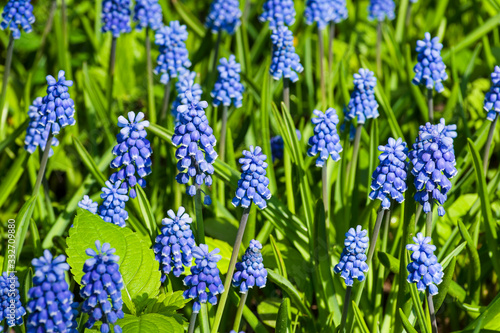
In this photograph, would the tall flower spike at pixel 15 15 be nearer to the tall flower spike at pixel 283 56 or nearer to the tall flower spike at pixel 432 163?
the tall flower spike at pixel 283 56

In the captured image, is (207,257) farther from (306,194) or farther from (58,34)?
(58,34)

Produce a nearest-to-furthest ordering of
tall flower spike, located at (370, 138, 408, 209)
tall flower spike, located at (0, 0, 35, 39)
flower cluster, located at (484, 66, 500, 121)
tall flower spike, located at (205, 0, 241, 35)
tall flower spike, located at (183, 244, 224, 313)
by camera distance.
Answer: tall flower spike, located at (183, 244, 224, 313), tall flower spike, located at (370, 138, 408, 209), flower cluster, located at (484, 66, 500, 121), tall flower spike, located at (0, 0, 35, 39), tall flower spike, located at (205, 0, 241, 35)

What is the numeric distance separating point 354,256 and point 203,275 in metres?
0.93

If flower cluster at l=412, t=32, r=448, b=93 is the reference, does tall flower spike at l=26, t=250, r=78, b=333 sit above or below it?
below

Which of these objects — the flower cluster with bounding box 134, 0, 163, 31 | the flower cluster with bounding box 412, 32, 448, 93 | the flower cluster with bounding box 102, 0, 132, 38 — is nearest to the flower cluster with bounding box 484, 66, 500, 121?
the flower cluster with bounding box 412, 32, 448, 93

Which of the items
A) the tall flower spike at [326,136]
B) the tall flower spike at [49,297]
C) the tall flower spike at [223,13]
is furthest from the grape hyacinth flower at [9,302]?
the tall flower spike at [223,13]

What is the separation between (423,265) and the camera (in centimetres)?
325

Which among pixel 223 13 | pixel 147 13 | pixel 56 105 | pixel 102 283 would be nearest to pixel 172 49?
pixel 147 13

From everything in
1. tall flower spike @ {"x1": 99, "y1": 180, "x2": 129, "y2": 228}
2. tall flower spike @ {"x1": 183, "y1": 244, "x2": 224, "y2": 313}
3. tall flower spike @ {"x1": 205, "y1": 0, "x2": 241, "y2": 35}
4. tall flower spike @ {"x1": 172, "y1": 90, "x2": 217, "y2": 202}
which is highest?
tall flower spike @ {"x1": 205, "y1": 0, "x2": 241, "y2": 35}

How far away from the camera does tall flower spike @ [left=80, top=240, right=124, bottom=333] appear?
279 centimetres

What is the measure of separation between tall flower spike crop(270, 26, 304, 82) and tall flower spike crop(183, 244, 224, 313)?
76.2 inches

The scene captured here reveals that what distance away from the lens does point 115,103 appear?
6250 mm

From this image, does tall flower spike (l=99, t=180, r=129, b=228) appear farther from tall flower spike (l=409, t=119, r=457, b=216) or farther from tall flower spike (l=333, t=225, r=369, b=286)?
tall flower spike (l=409, t=119, r=457, b=216)

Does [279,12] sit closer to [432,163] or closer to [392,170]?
[392,170]
